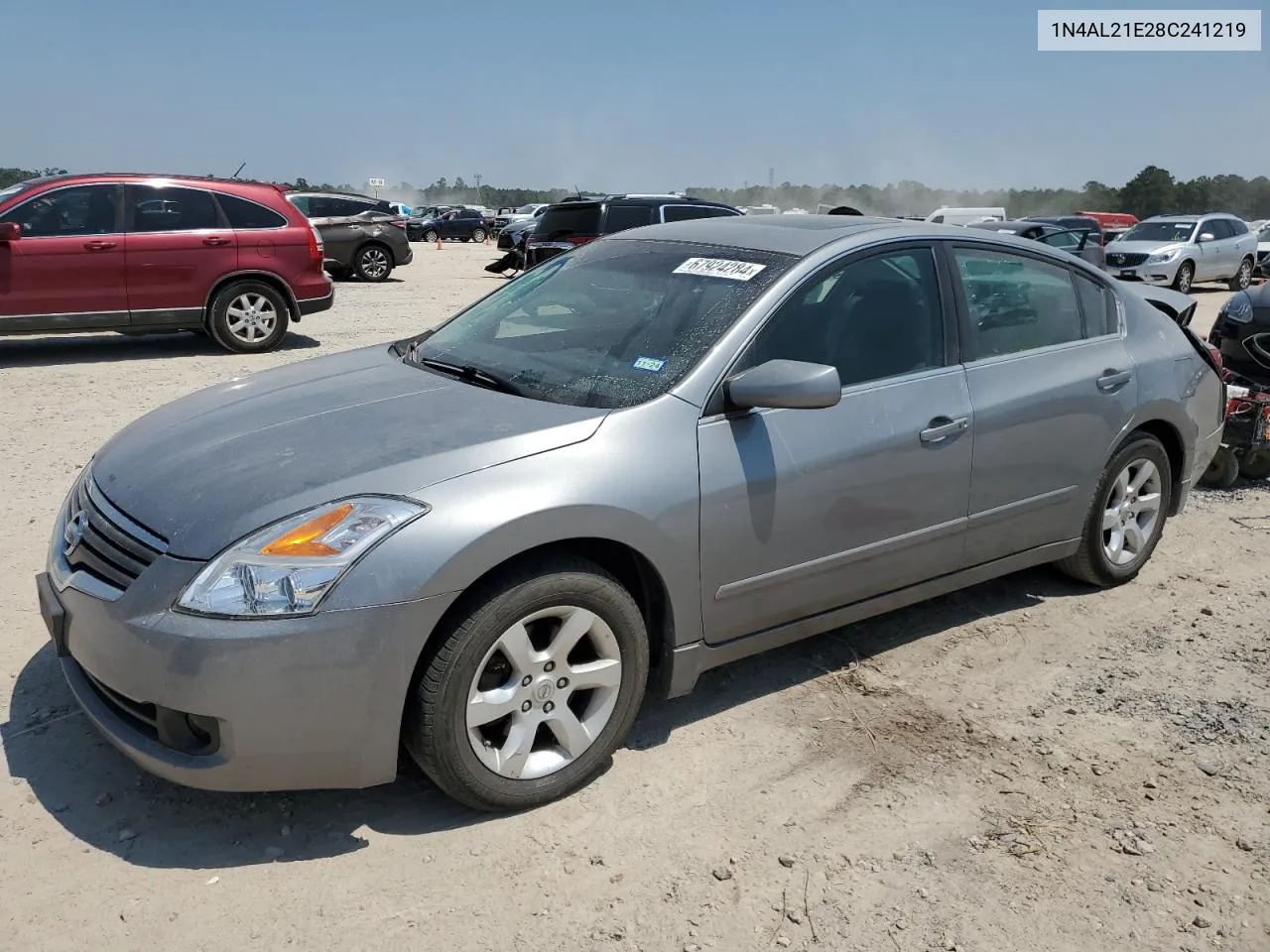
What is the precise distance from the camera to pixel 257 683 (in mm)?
2674

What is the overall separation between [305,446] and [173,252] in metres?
7.92

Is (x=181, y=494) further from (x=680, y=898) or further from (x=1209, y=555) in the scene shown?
(x=1209, y=555)

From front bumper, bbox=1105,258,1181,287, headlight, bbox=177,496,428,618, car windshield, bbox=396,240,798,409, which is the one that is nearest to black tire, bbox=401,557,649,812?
headlight, bbox=177,496,428,618

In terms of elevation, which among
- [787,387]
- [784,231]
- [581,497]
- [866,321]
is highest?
[784,231]

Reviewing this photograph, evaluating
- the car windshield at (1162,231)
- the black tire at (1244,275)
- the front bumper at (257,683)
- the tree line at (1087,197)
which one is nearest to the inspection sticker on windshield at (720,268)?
the front bumper at (257,683)

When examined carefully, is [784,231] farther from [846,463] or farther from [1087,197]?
[1087,197]

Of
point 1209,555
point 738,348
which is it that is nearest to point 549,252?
→ point 1209,555

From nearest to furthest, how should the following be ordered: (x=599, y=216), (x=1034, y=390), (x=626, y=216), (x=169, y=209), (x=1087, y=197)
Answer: (x=1034, y=390) < (x=169, y=209) < (x=626, y=216) < (x=599, y=216) < (x=1087, y=197)

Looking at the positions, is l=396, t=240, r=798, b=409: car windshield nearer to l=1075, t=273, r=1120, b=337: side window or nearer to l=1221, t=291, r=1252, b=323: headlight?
l=1075, t=273, r=1120, b=337: side window

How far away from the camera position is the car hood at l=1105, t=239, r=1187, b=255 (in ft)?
67.9

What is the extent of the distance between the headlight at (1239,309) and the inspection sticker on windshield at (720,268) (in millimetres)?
4744

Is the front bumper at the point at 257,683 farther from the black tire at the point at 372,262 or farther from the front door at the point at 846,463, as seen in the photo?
the black tire at the point at 372,262

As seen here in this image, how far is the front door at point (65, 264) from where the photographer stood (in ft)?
31.3

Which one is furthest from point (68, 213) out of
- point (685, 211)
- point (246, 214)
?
point (685, 211)
